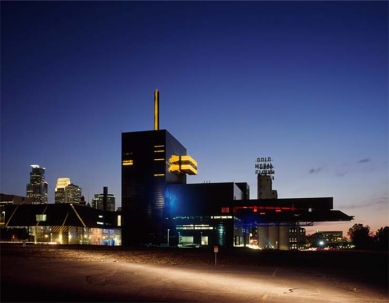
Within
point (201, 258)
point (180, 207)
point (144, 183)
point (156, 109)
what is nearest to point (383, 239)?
point (180, 207)

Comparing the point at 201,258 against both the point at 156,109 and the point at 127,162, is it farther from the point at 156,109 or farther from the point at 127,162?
the point at 156,109

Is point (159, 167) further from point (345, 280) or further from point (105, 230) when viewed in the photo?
point (345, 280)

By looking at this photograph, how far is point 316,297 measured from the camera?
20453mm

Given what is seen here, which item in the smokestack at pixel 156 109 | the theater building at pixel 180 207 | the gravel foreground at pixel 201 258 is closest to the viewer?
the gravel foreground at pixel 201 258

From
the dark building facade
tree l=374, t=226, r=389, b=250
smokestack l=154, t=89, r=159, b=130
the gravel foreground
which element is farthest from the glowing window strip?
tree l=374, t=226, r=389, b=250

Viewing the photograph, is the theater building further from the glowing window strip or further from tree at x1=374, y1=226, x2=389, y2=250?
tree at x1=374, y1=226, x2=389, y2=250

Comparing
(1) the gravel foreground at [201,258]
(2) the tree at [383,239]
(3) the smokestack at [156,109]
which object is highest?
(3) the smokestack at [156,109]

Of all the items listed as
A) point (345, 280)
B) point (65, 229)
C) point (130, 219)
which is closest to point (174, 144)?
point (130, 219)

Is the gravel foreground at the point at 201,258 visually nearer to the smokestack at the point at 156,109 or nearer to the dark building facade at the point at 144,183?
the dark building facade at the point at 144,183

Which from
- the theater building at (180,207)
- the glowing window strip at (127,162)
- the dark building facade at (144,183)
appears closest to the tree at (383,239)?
the theater building at (180,207)

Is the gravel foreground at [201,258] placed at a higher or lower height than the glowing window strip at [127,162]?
lower

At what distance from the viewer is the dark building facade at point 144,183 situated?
11844cm

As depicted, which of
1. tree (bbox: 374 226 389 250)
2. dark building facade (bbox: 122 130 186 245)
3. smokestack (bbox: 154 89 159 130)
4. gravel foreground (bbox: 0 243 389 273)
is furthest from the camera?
smokestack (bbox: 154 89 159 130)

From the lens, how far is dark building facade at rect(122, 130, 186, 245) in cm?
11844
